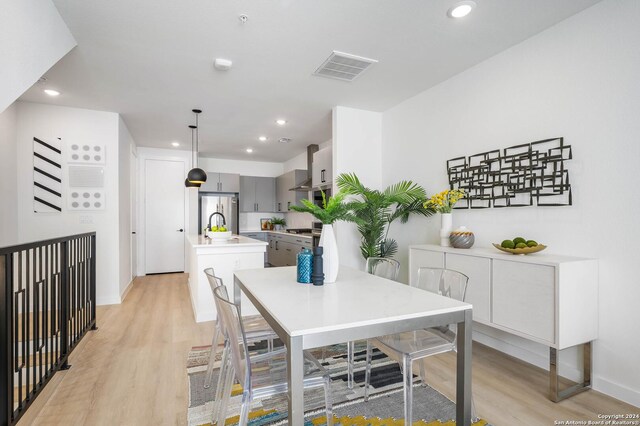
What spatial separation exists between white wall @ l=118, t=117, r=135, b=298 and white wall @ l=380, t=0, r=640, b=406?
14.6ft

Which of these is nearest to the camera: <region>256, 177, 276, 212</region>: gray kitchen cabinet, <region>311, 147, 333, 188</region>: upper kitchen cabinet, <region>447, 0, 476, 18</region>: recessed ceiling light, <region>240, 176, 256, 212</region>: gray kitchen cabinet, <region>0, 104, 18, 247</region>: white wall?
<region>447, 0, 476, 18</region>: recessed ceiling light

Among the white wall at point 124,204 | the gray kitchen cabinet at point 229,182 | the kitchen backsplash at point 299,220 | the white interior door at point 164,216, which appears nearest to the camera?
the white wall at point 124,204

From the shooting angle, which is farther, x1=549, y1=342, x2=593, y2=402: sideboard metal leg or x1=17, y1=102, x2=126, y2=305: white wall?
x1=17, y1=102, x2=126, y2=305: white wall

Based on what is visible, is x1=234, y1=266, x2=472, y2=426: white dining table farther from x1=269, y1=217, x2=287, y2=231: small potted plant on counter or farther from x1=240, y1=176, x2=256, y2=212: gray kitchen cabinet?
x1=269, y1=217, x2=287, y2=231: small potted plant on counter

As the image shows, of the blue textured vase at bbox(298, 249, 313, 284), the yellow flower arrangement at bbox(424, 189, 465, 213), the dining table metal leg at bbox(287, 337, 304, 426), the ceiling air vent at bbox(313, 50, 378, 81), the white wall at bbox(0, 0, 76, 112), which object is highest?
the ceiling air vent at bbox(313, 50, 378, 81)

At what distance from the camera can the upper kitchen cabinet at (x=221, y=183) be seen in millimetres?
6788

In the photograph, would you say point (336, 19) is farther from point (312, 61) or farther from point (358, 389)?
point (358, 389)

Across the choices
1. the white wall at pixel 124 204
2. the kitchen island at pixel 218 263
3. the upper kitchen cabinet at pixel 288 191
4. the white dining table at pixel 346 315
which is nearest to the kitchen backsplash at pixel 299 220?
the upper kitchen cabinet at pixel 288 191

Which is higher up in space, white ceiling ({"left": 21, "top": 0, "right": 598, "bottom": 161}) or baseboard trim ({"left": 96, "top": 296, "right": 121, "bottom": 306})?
white ceiling ({"left": 21, "top": 0, "right": 598, "bottom": 161})

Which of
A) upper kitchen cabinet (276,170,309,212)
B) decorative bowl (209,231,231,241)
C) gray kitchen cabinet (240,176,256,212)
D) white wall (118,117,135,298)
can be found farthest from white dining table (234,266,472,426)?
gray kitchen cabinet (240,176,256,212)

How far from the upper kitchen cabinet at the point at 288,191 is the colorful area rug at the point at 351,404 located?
404 centimetres

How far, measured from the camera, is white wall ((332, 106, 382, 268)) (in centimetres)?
414

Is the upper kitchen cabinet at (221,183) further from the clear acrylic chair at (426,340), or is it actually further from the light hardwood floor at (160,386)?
the clear acrylic chair at (426,340)

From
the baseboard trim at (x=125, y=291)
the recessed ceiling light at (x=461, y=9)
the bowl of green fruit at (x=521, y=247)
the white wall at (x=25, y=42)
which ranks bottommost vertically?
the baseboard trim at (x=125, y=291)
